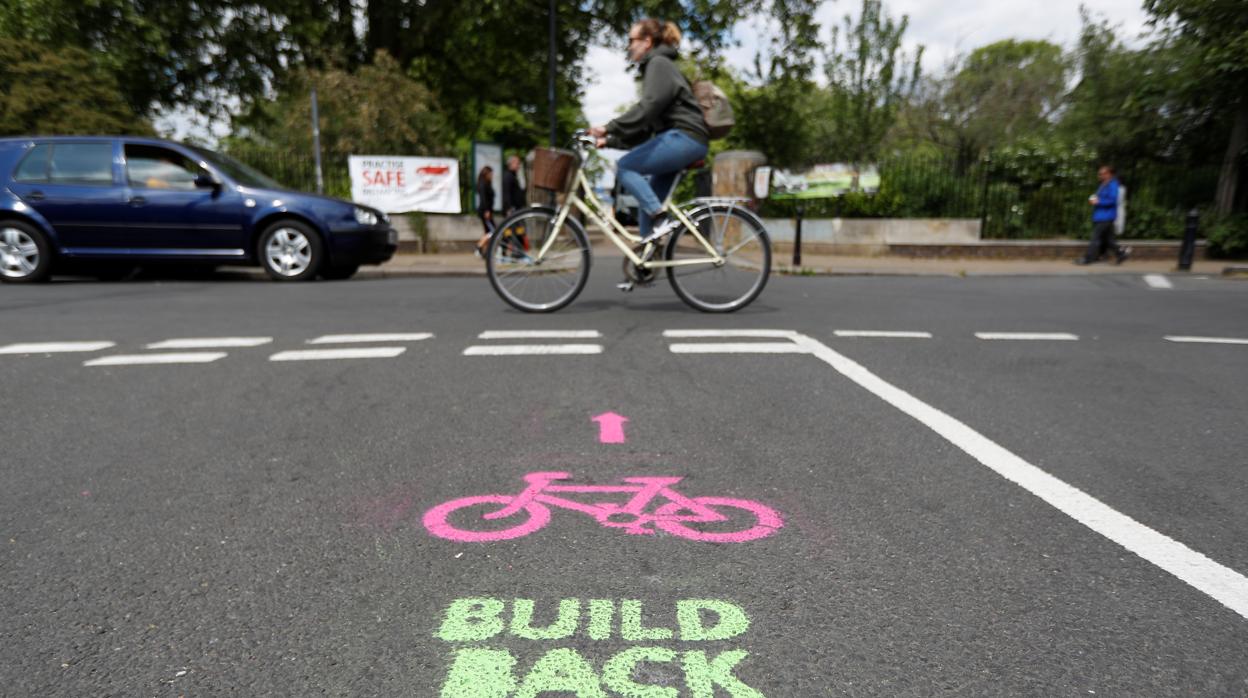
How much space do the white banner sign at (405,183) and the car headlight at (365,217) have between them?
6155 millimetres

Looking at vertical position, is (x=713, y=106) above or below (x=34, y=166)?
above

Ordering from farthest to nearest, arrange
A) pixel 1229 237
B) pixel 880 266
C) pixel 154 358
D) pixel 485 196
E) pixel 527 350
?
pixel 485 196
pixel 1229 237
pixel 880 266
pixel 527 350
pixel 154 358

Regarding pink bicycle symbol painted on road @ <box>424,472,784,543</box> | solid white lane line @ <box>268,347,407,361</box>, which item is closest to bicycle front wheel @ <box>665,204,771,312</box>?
solid white lane line @ <box>268,347,407,361</box>

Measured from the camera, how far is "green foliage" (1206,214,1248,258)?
50.1 ft

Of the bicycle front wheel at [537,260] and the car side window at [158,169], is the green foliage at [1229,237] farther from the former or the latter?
the car side window at [158,169]

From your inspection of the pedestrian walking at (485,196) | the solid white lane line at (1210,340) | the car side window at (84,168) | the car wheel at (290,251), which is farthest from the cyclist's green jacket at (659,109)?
the pedestrian walking at (485,196)

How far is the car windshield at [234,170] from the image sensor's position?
10.6 metres

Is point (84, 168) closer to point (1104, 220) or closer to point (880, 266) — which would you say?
point (880, 266)

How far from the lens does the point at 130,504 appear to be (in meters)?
2.78

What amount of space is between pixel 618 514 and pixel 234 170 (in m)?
9.94

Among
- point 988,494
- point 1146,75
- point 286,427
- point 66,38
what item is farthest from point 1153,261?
point 66,38

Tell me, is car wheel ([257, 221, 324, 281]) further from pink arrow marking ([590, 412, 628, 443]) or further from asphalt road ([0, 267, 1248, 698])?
pink arrow marking ([590, 412, 628, 443])

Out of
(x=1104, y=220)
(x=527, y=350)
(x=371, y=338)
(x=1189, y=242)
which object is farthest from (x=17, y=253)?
(x=1189, y=242)

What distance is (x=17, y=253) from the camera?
10.3 metres
